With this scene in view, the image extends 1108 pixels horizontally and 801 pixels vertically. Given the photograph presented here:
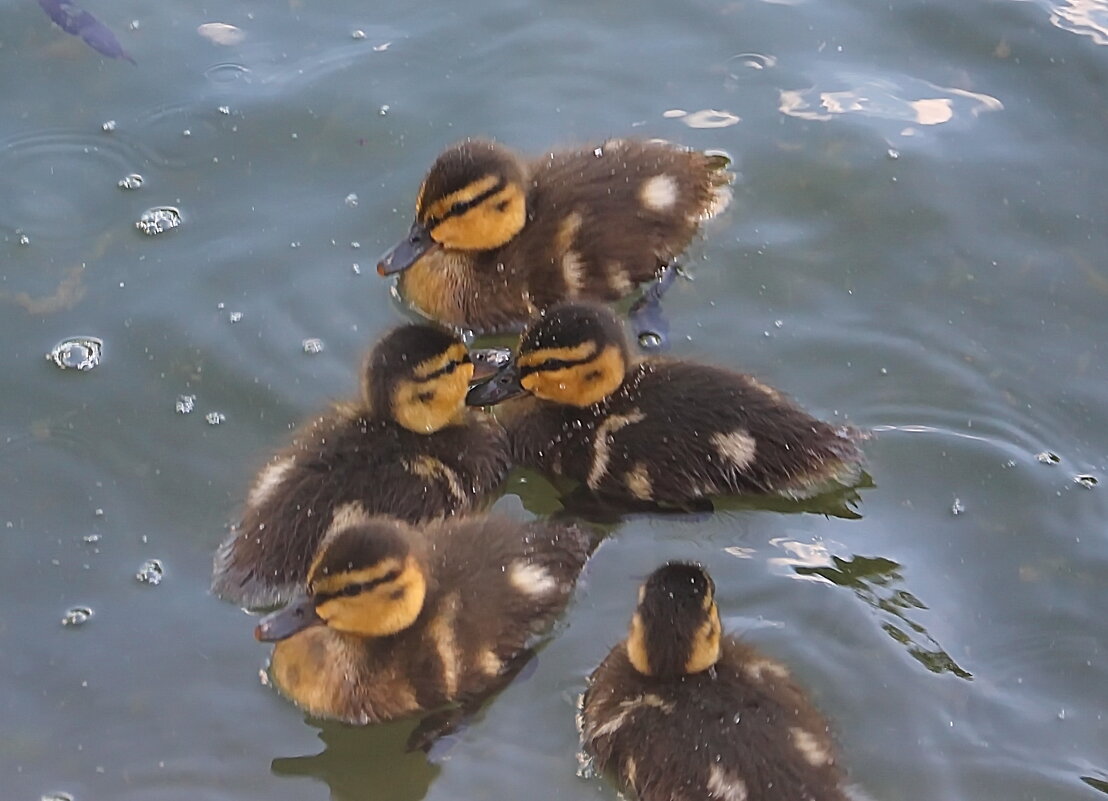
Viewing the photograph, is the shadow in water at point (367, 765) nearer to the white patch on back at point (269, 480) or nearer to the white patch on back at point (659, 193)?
the white patch on back at point (269, 480)

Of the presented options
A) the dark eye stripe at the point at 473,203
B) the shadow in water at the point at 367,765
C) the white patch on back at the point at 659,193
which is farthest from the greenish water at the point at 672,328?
the dark eye stripe at the point at 473,203

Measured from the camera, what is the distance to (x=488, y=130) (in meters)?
4.47

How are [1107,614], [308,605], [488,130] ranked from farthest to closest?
1. [488,130]
2. [1107,614]
3. [308,605]

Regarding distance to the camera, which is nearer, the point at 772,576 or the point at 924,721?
the point at 924,721

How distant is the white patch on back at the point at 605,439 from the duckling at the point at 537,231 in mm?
552

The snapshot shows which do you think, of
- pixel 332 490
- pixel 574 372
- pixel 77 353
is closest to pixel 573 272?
pixel 574 372

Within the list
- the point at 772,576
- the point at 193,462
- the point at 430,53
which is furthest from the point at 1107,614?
the point at 430,53

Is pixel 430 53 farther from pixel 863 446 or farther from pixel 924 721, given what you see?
pixel 924 721

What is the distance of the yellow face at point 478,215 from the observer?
3648 mm

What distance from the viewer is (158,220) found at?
13.5 feet

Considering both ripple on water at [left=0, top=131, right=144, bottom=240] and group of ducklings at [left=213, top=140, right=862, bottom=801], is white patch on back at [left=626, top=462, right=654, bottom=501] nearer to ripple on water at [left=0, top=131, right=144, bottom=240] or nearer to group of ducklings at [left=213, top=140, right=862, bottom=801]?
group of ducklings at [left=213, top=140, right=862, bottom=801]

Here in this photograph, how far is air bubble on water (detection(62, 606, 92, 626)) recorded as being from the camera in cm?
318

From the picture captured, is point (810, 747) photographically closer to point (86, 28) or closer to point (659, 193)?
point (659, 193)

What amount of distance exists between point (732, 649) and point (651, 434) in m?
0.63
